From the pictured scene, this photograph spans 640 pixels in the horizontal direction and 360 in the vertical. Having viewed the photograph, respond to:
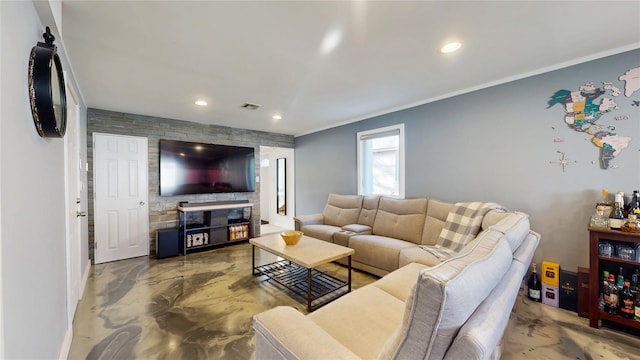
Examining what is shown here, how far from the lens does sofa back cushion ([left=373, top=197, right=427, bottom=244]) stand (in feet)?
10.5

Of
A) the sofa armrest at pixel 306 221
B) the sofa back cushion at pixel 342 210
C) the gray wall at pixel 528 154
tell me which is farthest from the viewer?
the sofa armrest at pixel 306 221

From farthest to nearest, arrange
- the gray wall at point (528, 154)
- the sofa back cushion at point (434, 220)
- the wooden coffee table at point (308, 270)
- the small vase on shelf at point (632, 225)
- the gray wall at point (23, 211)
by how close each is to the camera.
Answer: the sofa back cushion at point (434, 220) < the wooden coffee table at point (308, 270) < the gray wall at point (528, 154) < the small vase on shelf at point (632, 225) < the gray wall at point (23, 211)

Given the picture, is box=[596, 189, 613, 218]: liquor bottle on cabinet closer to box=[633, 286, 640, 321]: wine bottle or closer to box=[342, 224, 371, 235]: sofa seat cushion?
box=[633, 286, 640, 321]: wine bottle

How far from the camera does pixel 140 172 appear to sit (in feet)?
13.0

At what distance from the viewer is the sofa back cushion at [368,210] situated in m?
3.81

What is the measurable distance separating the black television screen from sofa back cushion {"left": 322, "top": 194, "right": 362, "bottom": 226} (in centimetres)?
185

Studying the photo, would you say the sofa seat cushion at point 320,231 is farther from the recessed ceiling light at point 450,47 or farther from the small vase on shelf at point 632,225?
the small vase on shelf at point 632,225

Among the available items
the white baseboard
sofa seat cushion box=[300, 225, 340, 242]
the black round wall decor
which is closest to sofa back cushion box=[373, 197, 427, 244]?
sofa seat cushion box=[300, 225, 340, 242]

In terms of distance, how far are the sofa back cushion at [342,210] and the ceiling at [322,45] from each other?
5.66 ft

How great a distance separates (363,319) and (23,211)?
1.68 meters

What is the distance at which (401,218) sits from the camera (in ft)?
11.1

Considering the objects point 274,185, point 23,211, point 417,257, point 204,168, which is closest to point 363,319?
point 417,257

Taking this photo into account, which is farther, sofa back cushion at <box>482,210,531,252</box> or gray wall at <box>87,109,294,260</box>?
gray wall at <box>87,109,294,260</box>

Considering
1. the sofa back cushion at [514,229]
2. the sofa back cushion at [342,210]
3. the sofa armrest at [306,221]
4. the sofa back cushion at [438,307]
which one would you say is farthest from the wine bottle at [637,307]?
the sofa armrest at [306,221]
